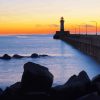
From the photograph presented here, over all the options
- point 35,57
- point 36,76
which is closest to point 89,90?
point 36,76

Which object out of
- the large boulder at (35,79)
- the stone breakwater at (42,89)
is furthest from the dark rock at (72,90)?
the large boulder at (35,79)

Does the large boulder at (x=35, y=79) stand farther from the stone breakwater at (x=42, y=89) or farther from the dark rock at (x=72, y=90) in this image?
the dark rock at (x=72, y=90)

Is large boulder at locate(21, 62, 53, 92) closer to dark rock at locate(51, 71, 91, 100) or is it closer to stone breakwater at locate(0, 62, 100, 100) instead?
stone breakwater at locate(0, 62, 100, 100)

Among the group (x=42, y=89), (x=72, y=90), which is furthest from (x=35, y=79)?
(x=72, y=90)

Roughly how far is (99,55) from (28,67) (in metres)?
25.9

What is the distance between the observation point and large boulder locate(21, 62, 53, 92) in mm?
10586

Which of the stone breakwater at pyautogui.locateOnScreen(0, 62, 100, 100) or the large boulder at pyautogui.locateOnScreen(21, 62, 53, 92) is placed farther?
the large boulder at pyautogui.locateOnScreen(21, 62, 53, 92)

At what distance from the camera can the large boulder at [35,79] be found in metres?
10.6

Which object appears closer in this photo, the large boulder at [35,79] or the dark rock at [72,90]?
the dark rock at [72,90]

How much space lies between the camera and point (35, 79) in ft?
34.8

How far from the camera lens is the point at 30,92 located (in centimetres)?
1059

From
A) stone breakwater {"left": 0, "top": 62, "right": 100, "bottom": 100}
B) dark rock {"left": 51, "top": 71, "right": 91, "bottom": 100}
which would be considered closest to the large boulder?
stone breakwater {"left": 0, "top": 62, "right": 100, "bottom": 100}

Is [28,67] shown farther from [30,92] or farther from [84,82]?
[84,82]

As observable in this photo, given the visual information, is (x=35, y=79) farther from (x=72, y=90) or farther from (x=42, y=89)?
(x=72, y=90)
